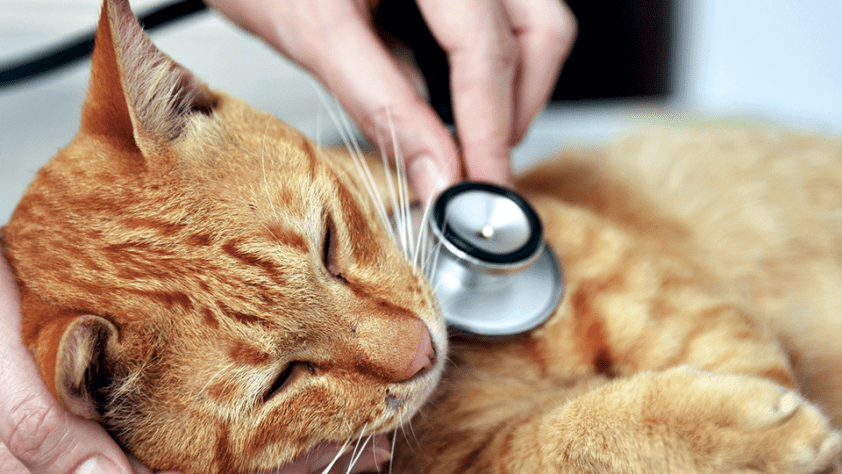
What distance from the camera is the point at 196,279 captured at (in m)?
0.84

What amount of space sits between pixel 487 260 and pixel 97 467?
61 cm

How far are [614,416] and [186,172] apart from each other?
78cm

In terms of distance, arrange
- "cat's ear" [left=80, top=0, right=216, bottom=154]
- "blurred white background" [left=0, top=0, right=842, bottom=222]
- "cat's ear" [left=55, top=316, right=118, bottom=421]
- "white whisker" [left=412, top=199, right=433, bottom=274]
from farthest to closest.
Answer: "blurred white background" [left=0, top=0, right=842, bottom=222] → "white whisker" [left=412, top=199, right=433, bottom=274] → "cat's ear" [left=80, top=0, right=216, bottom=154] → "cat's ear" [left=55, top=316, right=118, bottom=421]

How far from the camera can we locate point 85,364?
2.30 ft

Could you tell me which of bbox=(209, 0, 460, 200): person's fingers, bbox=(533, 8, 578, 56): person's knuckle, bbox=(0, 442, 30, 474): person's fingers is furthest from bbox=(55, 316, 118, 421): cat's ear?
bbox=(533, 8, 578, 56): person's knuckle

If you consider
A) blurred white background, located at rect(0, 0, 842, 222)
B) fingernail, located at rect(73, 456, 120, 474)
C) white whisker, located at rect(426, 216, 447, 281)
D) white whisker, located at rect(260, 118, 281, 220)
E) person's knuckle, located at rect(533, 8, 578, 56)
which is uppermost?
white whisker, located at rect(260, 118, 281, 220)

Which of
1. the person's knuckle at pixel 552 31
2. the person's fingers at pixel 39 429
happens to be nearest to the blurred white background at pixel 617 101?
the person's knuckle at pixel 552 31

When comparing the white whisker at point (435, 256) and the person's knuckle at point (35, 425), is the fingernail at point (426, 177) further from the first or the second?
the person's knuckle at point (35, 425)

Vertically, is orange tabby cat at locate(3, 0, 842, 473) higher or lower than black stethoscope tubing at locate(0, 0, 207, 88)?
lower

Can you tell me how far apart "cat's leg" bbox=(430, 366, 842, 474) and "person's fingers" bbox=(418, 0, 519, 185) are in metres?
0.50

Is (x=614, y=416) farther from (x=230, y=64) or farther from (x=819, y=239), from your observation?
(x=230, y=64)

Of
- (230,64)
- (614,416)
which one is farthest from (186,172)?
(230,64)

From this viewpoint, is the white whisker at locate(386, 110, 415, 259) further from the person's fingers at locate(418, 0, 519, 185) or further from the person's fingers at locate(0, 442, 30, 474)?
the person's fingers at locate(0, 442, 30, 474)

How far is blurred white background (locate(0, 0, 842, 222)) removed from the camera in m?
2.03
